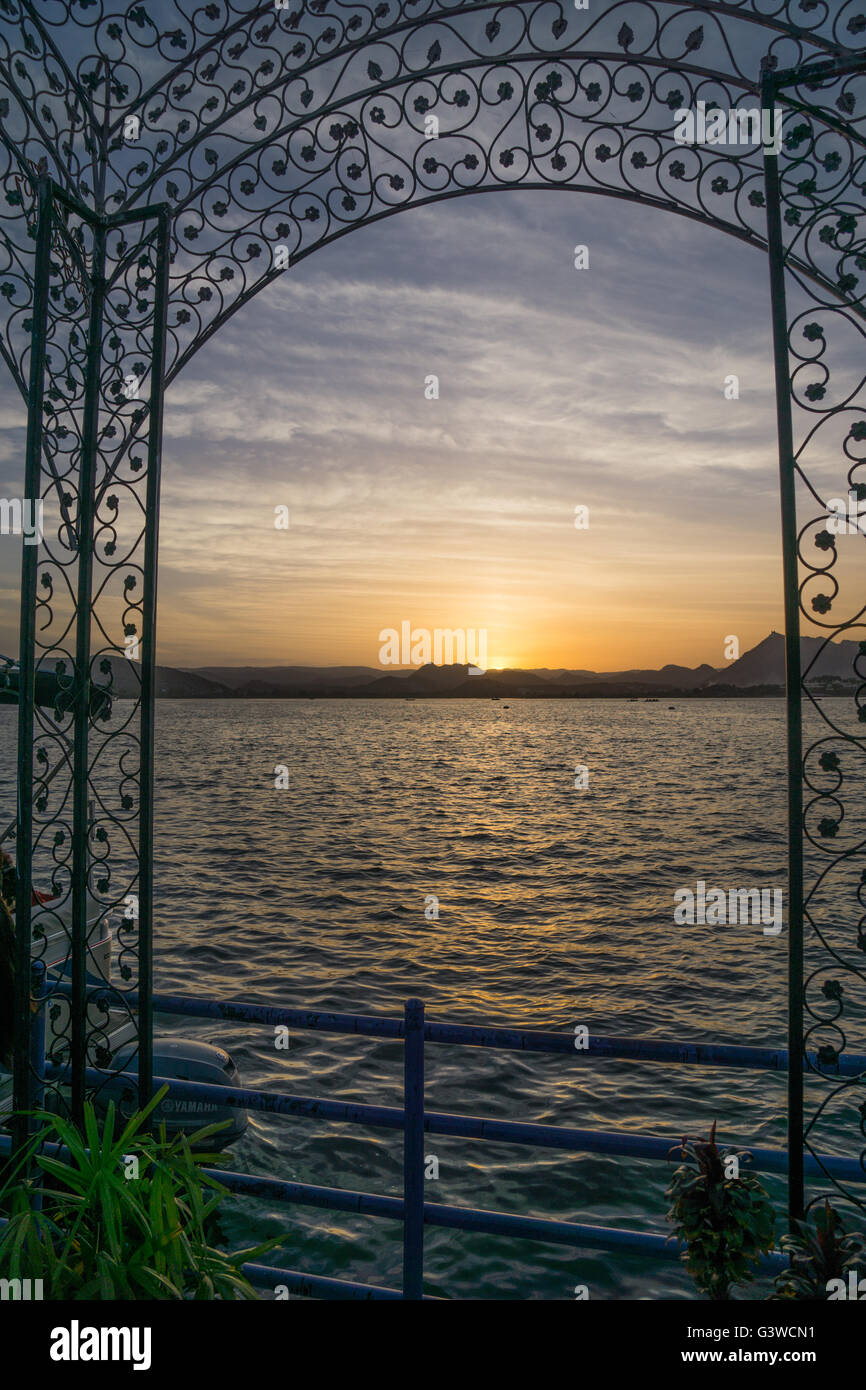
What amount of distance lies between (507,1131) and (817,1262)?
1.00 m

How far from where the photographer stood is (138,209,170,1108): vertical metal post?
376 cm

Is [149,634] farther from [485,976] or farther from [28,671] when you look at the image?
[485,976]

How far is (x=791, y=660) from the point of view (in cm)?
312

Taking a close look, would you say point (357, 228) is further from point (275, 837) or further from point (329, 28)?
point (275, 837)

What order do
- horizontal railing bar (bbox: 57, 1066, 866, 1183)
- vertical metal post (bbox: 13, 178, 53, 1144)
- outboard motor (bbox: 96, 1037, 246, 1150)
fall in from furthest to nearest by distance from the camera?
outboard motor (bbox: 96, 1037, 246, 1150) < vertical metal post (bbox: 13, 178, 53, 1144) < horizontal railing bar (bbox: 57, 1066, 866, 1183)

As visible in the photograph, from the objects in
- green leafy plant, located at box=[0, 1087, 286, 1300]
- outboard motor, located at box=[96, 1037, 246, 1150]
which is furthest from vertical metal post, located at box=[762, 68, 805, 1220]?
outboard motor, located at box=[96, 1037, 246, 1150]

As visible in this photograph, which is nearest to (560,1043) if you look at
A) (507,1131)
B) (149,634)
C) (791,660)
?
(507,1131)

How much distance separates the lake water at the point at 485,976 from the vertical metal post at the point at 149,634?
184 centimetres

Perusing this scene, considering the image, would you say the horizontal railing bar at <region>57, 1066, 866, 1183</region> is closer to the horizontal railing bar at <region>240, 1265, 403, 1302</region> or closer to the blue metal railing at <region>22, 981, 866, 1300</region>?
the blue metal railing at <region>22, 981, 866, 1300</region>

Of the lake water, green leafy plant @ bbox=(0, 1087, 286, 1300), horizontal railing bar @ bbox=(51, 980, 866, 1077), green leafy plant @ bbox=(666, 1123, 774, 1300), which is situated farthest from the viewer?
the lake water

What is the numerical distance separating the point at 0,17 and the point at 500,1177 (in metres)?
8.44

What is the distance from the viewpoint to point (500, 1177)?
772 centimetres

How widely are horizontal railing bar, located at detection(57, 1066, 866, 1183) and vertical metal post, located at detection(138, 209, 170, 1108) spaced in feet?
1.59
